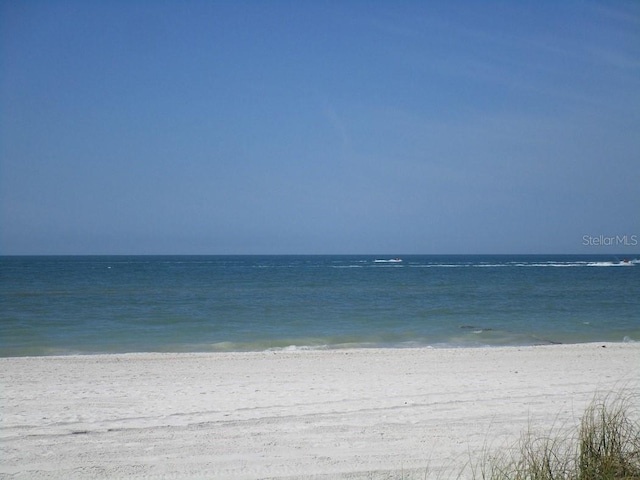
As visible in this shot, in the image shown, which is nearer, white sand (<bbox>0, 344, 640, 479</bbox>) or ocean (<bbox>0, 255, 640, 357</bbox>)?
white sand (<bbox>0, 344, 640, 479</bbox>)

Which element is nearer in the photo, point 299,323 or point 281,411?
point 281,411

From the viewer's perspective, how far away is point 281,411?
8.23 m

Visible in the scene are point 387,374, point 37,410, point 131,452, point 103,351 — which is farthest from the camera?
point 103,351

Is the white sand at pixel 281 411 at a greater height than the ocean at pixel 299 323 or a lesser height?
greater

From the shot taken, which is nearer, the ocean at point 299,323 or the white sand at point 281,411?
the white sand at point 281,411

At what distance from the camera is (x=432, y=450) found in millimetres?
6477

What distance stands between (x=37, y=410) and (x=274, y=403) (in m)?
3.42

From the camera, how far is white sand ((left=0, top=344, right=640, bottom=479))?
614 cm

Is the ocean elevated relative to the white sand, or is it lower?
→ lower

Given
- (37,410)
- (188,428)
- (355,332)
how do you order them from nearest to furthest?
(188,428) < (37,410) < (355,332)

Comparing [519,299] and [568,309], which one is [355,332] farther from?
[519,299]

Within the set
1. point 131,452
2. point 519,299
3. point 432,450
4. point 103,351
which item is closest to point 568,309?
point 519,299

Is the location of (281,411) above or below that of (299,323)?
above

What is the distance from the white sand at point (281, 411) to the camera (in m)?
6.14
